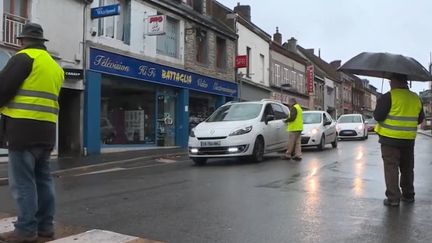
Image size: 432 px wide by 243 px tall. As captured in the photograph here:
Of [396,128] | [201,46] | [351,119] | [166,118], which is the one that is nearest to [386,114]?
[396,128]

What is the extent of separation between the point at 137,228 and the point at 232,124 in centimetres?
758

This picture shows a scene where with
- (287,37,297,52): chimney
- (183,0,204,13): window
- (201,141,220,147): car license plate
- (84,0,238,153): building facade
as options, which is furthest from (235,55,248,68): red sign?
(287,37,297,52): chimney

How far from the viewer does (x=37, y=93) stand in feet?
15.9

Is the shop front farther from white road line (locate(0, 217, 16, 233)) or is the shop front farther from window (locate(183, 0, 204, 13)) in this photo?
white road line (locate(0, 217, 16, 233))

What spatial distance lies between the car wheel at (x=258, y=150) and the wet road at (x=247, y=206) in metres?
1.83

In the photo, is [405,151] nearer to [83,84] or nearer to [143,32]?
[83,84]

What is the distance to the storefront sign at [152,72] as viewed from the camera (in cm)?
1816

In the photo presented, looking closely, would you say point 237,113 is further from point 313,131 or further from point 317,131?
point 317,131

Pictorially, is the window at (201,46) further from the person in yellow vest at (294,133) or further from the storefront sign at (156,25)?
the person in yellow vest at (294,133)

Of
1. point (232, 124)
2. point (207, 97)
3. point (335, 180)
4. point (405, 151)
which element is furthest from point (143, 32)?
point (405, 151)

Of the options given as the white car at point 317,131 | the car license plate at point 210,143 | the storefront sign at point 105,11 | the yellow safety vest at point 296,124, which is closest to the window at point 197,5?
the storefront sign at point 105,11

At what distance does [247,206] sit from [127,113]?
45.1ft

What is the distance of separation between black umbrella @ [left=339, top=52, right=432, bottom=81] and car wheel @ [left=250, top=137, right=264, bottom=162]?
6239 mm

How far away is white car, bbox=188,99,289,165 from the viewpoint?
12.9m
